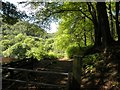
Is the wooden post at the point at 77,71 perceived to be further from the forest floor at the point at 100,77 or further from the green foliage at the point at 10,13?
the green foliage at the point at 10,13

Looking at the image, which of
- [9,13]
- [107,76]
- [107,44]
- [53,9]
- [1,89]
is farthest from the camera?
[53,9]

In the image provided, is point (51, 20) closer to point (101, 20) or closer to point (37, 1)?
point (37, 1)

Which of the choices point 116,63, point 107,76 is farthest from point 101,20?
point 107,76

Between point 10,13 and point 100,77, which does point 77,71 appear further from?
point 10,13

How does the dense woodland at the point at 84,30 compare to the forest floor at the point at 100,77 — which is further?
the dense woodland at the point at 84,30

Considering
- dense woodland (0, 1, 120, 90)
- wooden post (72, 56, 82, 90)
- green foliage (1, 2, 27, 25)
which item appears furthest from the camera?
green foliage (1, 2, 27, 25)

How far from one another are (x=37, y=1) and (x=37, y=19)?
172 centimetres

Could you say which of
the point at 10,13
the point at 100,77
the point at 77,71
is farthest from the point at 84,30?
the point at 77,71

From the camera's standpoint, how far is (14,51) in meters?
39.2

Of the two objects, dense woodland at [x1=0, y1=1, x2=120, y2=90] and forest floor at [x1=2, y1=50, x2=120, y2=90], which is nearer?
forest floor at [x1=2, y1=50, x2=120, y2=90]

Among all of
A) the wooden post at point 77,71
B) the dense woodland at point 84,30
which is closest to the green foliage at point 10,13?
the dense woodland at point 84,30

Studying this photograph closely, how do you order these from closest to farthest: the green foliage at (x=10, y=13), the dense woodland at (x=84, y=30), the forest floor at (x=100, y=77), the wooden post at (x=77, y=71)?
the wooden post at (x=77, y=71)
the forest floor at (x=100, y=77)
the dense woodland at (x=84, y=30)
the green foliage at (x=10, y=13)

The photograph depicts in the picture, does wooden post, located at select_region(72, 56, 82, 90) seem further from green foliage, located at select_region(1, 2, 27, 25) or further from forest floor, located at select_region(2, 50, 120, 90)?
green foliage, located at select_region(1, 2, 27, 25)

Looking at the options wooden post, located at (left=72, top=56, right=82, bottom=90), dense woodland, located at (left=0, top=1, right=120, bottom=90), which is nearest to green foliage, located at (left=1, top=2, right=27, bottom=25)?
dense woodland, located at (left=0, top=1, right=120, bottom=90)
